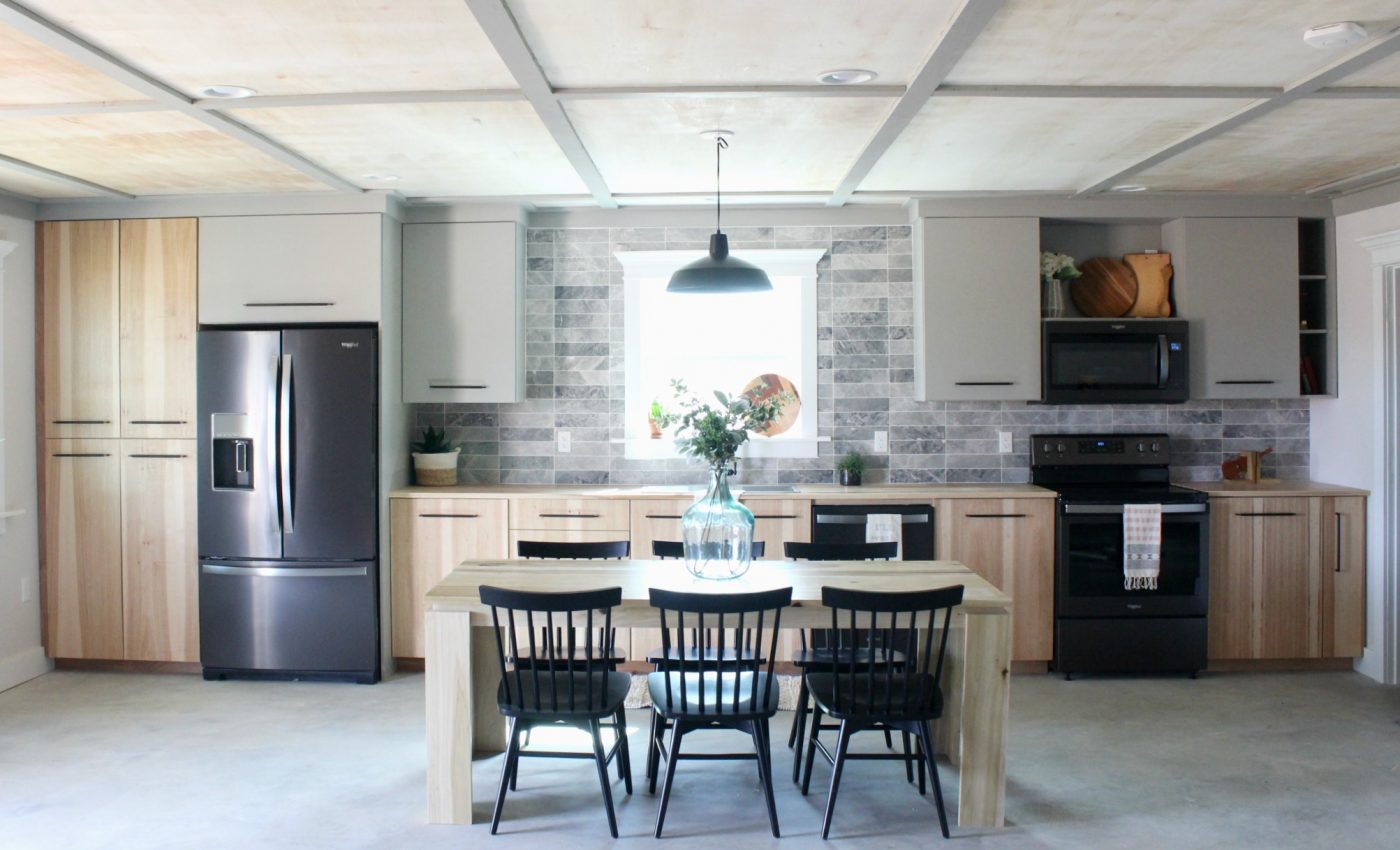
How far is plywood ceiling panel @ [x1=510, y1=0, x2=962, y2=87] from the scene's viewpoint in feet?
8.07

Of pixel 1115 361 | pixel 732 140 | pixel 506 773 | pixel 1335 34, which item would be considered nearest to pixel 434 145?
pixel 732 140

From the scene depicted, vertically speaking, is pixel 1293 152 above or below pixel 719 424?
above

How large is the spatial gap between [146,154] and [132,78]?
3.62ft

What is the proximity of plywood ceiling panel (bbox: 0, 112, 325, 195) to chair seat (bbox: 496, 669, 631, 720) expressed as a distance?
226cm

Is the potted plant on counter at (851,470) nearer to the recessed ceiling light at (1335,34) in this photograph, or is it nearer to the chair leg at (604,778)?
the chair leg at (604,778)

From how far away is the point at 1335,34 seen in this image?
2.62 metres

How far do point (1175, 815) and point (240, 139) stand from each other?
4005 mm

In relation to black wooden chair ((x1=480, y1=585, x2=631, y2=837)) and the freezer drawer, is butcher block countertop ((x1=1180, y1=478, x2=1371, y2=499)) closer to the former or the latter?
black wooden chair ((x1=480, y1=585, x2=631, y2=837))

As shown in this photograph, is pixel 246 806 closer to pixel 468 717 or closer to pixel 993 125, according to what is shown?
pixel 468 717

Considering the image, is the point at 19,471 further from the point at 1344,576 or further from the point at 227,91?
the point at 1344,576

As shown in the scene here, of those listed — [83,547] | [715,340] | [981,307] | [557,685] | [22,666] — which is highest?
[981,307]

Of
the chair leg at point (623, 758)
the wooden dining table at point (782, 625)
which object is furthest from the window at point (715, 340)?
the chair leg at point (623, 758)

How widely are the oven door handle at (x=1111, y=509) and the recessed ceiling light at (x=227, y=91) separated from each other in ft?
12.4

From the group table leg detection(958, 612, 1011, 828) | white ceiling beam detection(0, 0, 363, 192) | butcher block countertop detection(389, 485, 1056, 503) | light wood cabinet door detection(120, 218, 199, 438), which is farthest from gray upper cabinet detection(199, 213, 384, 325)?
table leg detection(958, 612, 1011, 828)
